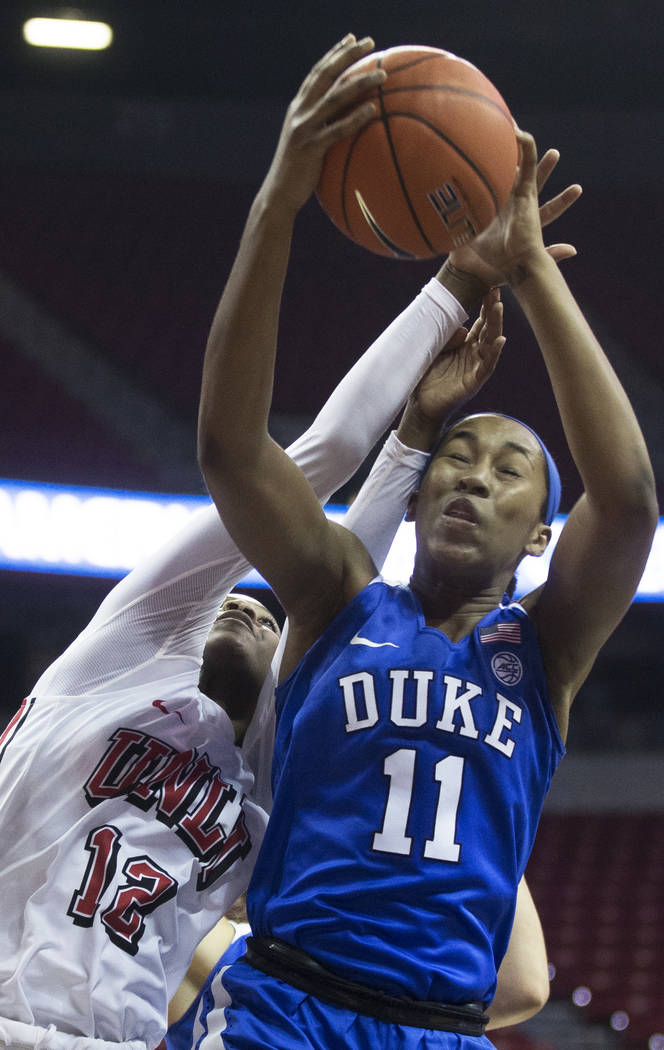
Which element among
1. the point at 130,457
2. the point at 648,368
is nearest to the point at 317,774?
the point at 130,457

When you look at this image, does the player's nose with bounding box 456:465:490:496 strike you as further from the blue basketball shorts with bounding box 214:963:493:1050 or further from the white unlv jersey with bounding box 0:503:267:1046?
the blue basketball shorts with bounding box 214:963:493:1050

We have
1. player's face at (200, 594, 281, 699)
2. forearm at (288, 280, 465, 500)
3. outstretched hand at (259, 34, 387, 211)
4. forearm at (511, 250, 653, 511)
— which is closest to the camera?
outstretched hand at (259, 34, 387, 211)

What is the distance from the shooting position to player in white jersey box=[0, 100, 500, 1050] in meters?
2.06

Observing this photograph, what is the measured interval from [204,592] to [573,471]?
788cm

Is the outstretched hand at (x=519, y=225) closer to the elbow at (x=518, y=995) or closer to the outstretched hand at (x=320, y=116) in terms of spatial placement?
the outstretched hand at (x=320, y=116)

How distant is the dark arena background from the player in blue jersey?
6665 millimetres

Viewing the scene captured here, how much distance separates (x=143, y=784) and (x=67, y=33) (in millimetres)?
7604

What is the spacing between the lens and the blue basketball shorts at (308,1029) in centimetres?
183

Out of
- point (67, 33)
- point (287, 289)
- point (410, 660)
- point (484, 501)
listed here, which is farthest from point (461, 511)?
point (287, 289)

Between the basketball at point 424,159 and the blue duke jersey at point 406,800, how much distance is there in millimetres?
741

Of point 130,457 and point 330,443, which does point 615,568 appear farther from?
point 130,457

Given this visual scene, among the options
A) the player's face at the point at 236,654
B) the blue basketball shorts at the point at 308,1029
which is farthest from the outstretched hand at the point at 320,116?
the blue basketball shorts at the point at 308,1029

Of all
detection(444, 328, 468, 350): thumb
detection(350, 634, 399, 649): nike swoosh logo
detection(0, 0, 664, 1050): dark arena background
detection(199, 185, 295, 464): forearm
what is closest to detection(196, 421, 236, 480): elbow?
detection(199, 185, 295, 464): forearm

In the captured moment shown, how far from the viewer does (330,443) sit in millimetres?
2244
